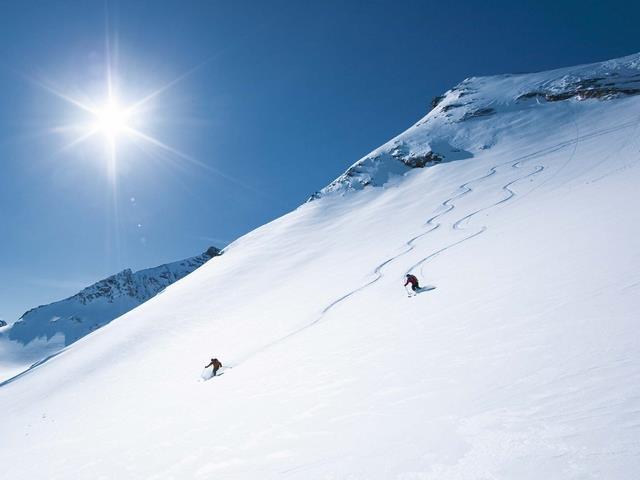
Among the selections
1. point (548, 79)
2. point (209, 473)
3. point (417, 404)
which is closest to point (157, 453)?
point (209, 473)

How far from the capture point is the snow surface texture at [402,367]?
389cm

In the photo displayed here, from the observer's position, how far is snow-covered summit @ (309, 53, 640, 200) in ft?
171

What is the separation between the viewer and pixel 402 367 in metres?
7.28

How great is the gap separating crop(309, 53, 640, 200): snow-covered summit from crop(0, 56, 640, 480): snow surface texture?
2269cm

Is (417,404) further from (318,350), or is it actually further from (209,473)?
(318,350)

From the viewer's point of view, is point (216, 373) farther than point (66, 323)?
No

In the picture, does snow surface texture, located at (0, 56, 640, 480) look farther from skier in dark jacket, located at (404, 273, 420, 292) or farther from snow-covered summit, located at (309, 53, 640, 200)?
snow-covered summit, located at (309, 53, 640, 200)

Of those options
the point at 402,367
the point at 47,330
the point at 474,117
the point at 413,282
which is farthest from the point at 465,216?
the point at 47,330

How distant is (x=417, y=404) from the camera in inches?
208

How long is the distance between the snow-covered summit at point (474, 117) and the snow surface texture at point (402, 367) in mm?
22691

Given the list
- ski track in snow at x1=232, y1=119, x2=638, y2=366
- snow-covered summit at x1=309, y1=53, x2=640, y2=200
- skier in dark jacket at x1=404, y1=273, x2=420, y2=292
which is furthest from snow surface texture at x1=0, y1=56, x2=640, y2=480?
snow-covered summit at x1=309, y1=53, x2=640, y2=200

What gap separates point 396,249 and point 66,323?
206 m

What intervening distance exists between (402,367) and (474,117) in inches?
2557

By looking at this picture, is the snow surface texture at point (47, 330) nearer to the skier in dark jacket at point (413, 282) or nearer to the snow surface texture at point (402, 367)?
the snow surface texture at point (402, 367)
